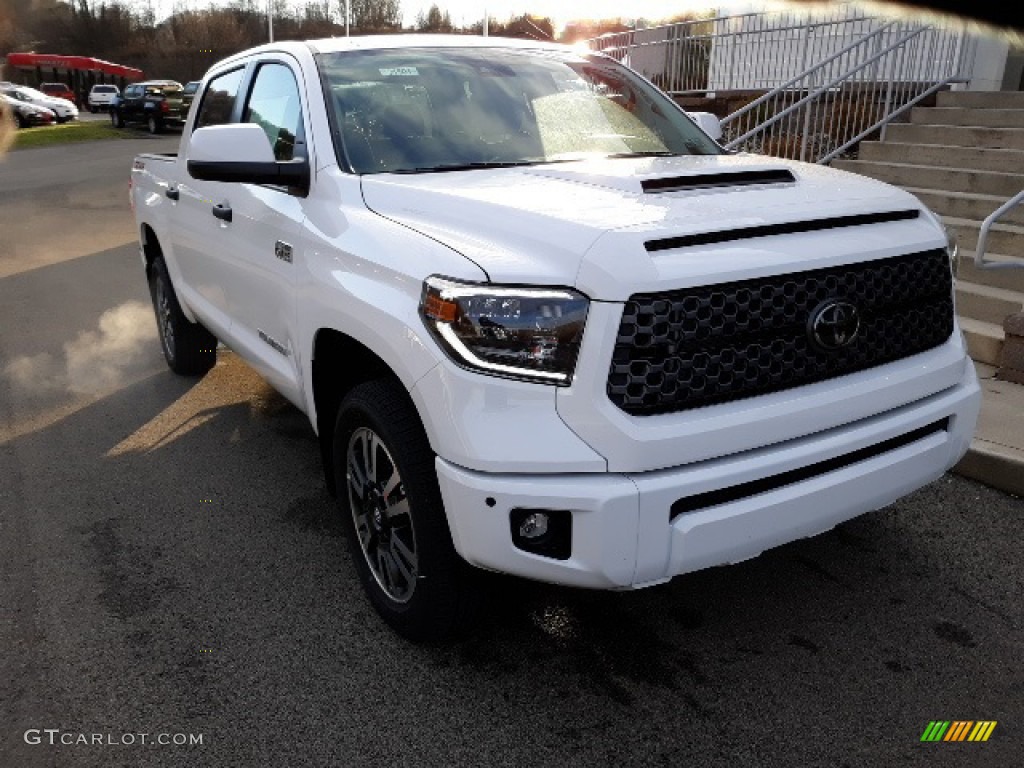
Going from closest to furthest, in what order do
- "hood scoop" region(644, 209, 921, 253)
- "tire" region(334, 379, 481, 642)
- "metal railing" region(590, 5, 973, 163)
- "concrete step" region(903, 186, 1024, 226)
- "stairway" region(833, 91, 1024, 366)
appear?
"hood scoop" region(644, 209, 921, 253) < "tire" region(334, 379, 481, 642) < "stairway" region(833, 91, 1024, 366) < "concrete step" region(903, 186, 1024, 226) < "metal railing" region(590, 5, 973, 163)

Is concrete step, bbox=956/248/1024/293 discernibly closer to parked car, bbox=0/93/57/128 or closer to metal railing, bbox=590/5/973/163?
metal railing, bbox=590/5/973/163

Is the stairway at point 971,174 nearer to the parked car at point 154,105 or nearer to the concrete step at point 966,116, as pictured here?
Answer: the concrete step at point 966,116

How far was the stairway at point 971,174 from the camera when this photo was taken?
6.36m

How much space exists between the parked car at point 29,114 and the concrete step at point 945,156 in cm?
3918

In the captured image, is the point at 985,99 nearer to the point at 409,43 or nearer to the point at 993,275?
the point at 993,275

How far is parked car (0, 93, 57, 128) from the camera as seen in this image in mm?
39750

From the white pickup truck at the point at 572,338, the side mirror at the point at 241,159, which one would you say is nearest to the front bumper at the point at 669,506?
the white pickup truck at the point at 572,338

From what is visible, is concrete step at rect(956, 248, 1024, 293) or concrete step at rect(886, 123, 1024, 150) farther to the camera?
concrete step at rect(886, 123, 1024, 150)

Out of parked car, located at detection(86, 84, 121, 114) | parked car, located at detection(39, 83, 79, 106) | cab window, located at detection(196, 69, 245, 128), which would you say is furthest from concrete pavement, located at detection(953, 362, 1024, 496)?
parked car, located at detection(39, 83, 79, 106)

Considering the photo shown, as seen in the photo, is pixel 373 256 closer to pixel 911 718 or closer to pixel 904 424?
pixel 904 424

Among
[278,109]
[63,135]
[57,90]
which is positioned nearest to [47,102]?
[63,135]

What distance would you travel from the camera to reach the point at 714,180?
304cm

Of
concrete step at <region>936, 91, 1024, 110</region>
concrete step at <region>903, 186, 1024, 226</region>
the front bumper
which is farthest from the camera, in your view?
concrete step at <region>936, 91, 1024, 110</region>

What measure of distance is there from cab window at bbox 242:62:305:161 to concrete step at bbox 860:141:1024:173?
6373 mm
